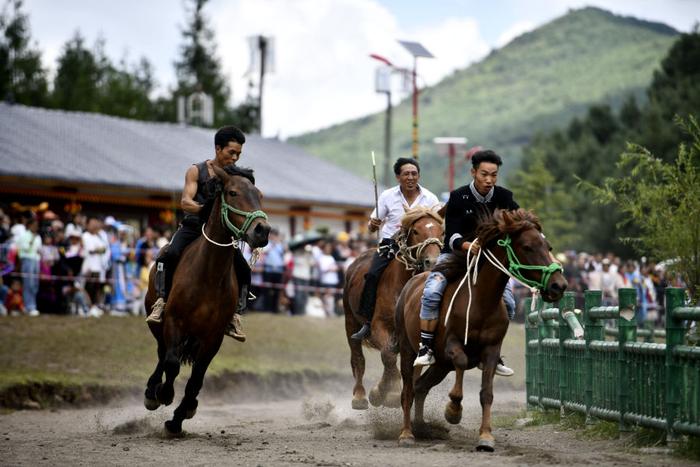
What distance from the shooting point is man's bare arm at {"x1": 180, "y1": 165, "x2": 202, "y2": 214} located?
524 inches

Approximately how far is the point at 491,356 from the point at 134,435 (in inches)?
173

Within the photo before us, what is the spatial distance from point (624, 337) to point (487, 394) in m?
1.69

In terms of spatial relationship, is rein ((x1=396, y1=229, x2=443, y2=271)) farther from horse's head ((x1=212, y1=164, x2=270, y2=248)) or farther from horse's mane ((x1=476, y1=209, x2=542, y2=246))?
horse's mane ((x1=476, y1=209, x2=542, y2=246))

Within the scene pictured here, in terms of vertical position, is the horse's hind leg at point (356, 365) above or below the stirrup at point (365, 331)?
below

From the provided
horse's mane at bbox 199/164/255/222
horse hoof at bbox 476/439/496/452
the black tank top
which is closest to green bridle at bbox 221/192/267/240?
horse's mane at bbox 199/164/255/222

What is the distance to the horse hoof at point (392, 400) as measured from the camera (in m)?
14.6

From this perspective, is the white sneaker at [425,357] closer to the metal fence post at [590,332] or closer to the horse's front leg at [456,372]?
the horse's front leg at [456,372]

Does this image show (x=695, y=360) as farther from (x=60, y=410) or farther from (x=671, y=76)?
(x=671, y=76)

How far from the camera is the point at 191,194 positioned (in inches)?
529

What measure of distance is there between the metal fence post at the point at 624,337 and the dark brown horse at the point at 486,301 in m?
1.22

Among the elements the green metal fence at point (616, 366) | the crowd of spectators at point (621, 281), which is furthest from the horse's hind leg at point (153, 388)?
the crowd of spectators at point (621, 281)

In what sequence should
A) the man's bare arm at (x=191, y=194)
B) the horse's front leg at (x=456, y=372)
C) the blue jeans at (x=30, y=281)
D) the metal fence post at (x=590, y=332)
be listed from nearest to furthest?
the horse's front leg at (x=456, y=372) → the metal fence post at (x=590, y=332) → the man's bare arm at (x=191, y=194) → the blue jeans at (x=30, y=281)

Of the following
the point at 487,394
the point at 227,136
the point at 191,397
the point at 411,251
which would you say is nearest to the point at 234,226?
the point at 227,136

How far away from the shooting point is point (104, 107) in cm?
8638
